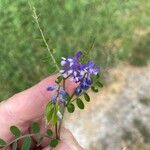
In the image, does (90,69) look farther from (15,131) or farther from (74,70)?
(15,131)

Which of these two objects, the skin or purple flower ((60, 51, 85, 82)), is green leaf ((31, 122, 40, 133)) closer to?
the skin

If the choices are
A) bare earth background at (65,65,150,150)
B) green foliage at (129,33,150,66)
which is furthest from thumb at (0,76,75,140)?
green foliage at (129,33,150,66)

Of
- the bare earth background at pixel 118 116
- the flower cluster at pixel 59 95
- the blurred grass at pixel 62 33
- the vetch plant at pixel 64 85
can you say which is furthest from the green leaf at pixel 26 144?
the blurred grass at pixel 62 33

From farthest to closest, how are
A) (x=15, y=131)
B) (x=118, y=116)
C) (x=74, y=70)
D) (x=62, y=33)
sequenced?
(x=62, y=33)
(x=118, y=116)
(x=15, y=131)
(x=74, y=70)

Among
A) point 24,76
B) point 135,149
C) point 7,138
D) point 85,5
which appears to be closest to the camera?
point 7,138

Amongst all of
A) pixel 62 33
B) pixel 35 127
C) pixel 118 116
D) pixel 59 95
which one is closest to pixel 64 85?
pixel 59 95

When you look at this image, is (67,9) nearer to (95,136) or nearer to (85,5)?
(85,5)

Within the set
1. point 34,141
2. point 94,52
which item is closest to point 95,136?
point 94,52
